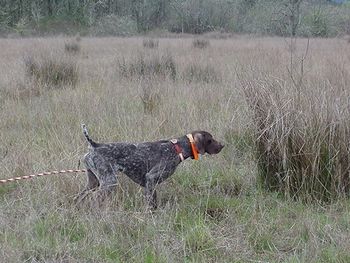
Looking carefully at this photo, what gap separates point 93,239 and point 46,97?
189 inches

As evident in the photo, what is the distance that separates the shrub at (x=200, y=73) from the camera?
930cm

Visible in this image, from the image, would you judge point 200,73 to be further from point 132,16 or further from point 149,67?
point 132,16

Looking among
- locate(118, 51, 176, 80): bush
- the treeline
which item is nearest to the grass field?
locate(118, 51, 176, 80): bush

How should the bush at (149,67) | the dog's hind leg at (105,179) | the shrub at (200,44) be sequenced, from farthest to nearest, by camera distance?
the shrub at (200,44) → the bush at (149,67) → the dog's hind leg at (105,179)

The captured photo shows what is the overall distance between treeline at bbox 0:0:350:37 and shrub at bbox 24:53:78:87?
90.3 feet

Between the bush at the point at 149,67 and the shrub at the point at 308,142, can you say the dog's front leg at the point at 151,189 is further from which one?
the bush at the point at 149,67

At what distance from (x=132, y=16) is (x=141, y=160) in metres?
44.7

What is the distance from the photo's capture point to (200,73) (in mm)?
9844

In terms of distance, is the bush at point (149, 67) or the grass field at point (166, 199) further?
the bush at point (149, 67)

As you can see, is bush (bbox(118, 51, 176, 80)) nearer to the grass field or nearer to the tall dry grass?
the grass field

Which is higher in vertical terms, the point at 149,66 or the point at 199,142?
the point at 199,142

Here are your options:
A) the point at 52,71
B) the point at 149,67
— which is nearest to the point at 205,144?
the point at 52,71

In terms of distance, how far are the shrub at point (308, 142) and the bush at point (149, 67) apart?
525 cm

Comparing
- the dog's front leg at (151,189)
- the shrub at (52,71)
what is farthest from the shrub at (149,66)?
the dog's front leg at (151,189)
